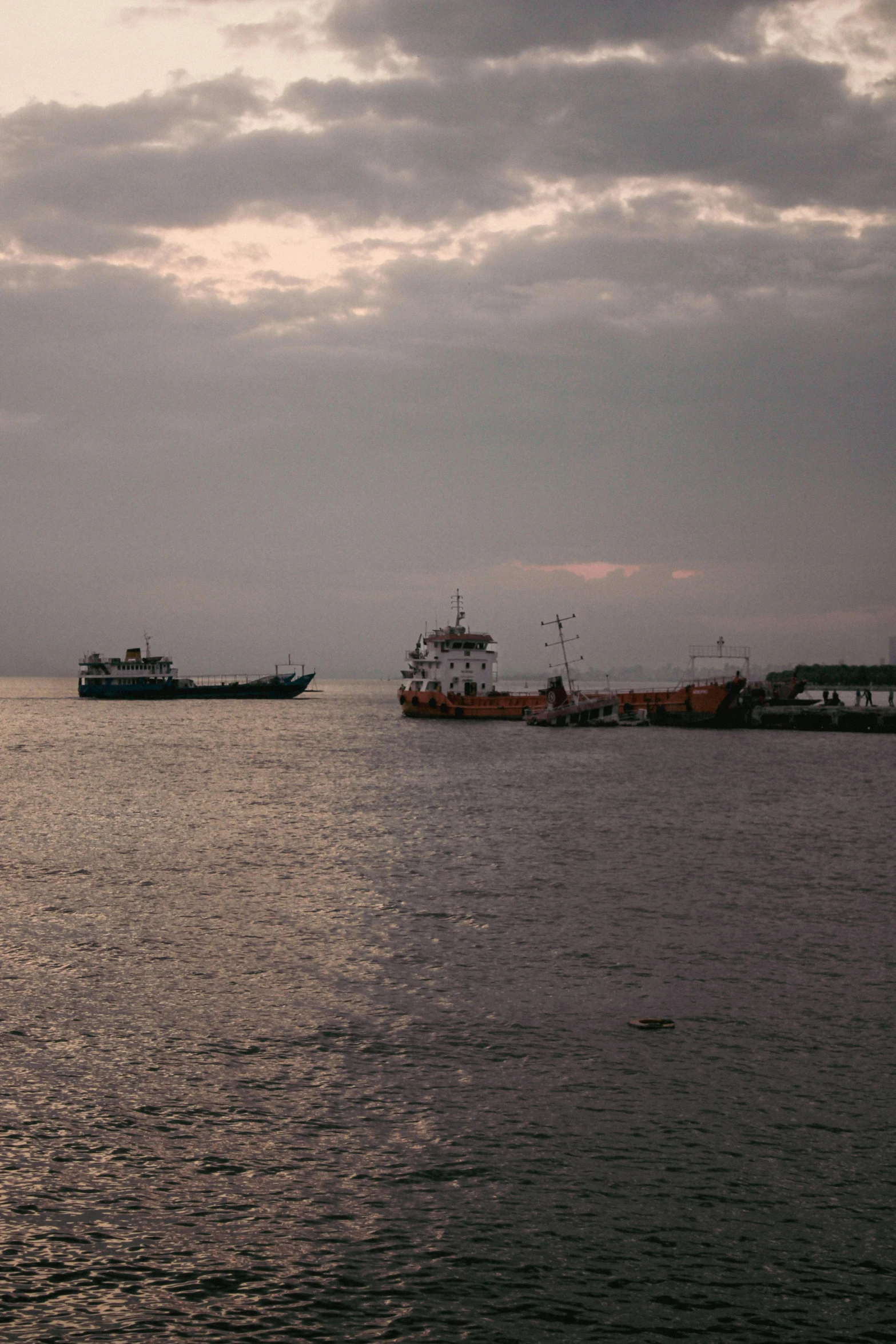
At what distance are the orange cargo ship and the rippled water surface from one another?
72.3 meters

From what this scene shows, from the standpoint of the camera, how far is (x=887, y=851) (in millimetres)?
33625

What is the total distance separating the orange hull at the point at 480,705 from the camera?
108m

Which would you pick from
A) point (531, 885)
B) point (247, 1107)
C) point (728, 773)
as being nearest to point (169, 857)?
point (531, 885)

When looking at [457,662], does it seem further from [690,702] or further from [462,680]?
[690,702]

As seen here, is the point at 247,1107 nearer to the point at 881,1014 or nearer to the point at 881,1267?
the point at 881,1267

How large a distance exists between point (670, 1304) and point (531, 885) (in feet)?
61.8

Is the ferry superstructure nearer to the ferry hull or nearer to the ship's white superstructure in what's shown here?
the ferry hull

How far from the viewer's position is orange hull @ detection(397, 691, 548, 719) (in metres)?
108

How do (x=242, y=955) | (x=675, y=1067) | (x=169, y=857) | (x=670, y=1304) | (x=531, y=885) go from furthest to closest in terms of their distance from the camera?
(x=169, y=857) < (x=531, y=885) < (x=242, y=955) < (x=675, y=1067) < (x=670, y=1304)

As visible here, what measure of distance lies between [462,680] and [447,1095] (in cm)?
9476

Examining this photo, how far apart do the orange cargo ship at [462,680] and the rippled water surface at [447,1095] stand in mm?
72302

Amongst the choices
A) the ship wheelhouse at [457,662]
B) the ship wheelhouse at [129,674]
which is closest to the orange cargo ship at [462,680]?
the ship wheelhouse at [457,662]

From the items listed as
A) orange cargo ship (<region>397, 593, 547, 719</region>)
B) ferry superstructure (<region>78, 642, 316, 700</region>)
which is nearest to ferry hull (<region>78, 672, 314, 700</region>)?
ferry superstructure (<region>78, 642, 316, 700</region>)

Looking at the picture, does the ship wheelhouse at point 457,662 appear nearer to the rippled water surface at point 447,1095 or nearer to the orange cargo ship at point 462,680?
the orange cargo ship at point 462,680
